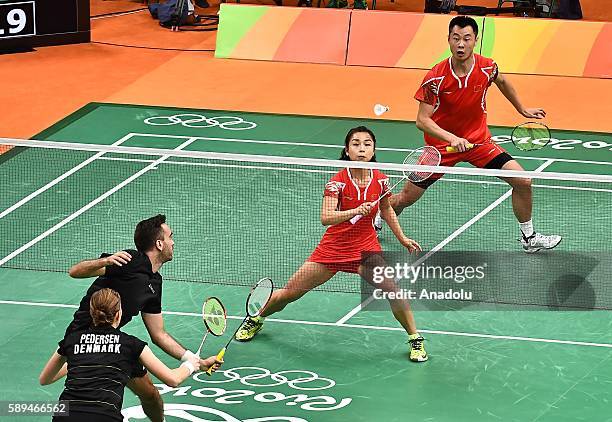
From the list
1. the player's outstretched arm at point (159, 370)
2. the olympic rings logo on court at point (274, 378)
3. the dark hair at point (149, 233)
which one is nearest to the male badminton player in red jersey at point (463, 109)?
the olympic rings logo on court at point (274, 378)

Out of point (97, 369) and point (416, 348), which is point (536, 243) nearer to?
point (416, 348)

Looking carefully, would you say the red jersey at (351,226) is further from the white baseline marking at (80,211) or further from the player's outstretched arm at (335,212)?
the white baseline marking at (80,211)

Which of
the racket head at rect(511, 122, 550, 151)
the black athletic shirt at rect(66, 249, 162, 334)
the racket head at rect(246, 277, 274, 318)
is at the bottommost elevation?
the racket head at rect(246, 277, 274, 318)

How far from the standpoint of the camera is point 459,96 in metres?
12.5

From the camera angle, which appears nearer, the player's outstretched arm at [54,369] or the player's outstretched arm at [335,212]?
the player's outstretched arm at [54,369]

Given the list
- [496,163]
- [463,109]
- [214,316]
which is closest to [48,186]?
[463,109]

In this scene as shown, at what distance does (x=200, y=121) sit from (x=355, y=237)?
23.6 feet

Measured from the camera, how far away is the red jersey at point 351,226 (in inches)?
417

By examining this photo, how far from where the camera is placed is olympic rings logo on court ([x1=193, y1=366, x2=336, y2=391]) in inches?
403

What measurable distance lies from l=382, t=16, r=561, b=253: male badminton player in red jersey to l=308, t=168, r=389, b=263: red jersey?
1.78m

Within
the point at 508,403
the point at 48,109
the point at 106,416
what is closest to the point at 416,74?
the point at 48,109

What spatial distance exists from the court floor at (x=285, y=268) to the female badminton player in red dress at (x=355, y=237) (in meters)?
0.47

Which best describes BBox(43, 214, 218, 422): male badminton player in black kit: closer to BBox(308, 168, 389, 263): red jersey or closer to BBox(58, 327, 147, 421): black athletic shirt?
BBox(58, 327, 147, 421): black athletic shirt

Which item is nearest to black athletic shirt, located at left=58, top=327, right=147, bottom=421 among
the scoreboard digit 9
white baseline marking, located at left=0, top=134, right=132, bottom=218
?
white baseline marking, located at left=0, top=134, right=132, bottom=218
